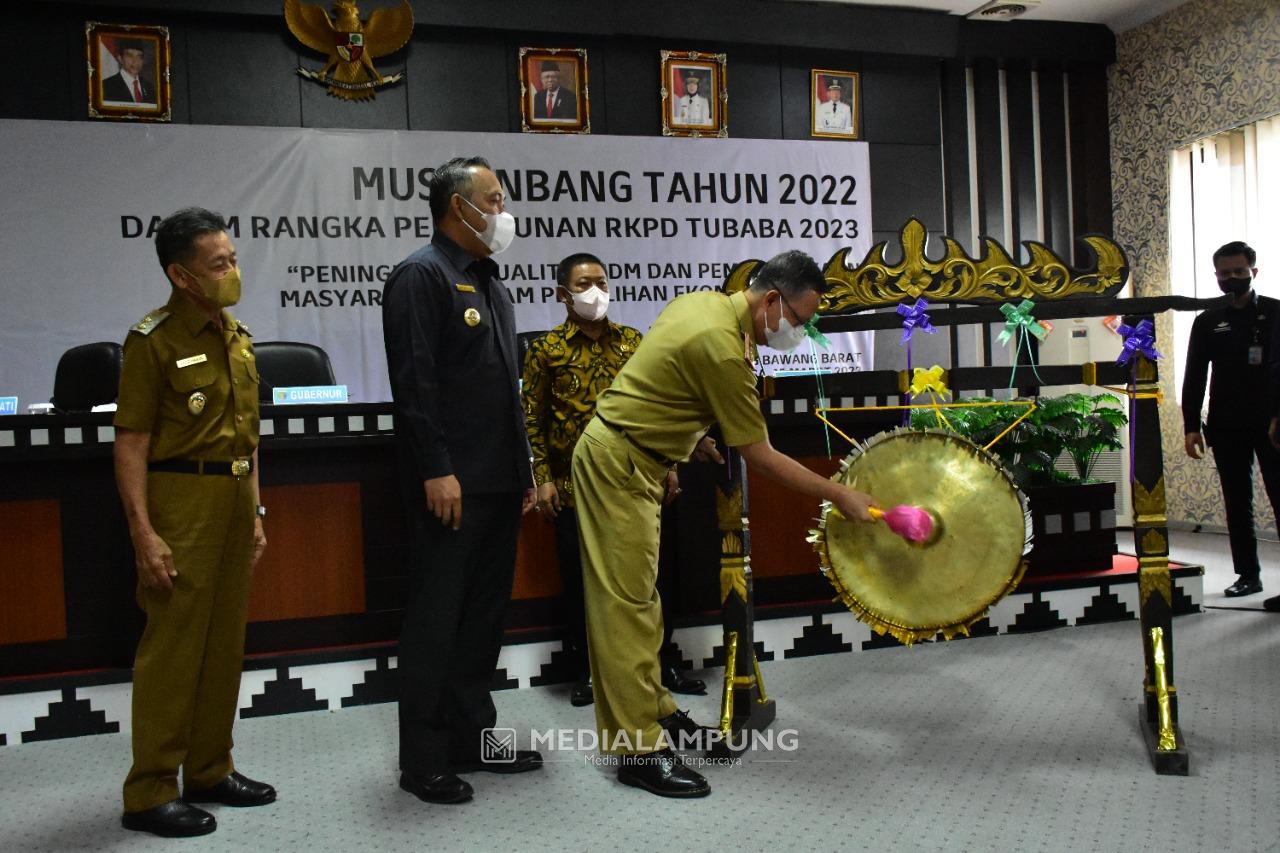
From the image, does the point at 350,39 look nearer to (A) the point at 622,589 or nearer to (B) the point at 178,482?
(B) the point at 178,482

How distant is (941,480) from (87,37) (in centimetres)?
447

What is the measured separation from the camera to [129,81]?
4.77 meters

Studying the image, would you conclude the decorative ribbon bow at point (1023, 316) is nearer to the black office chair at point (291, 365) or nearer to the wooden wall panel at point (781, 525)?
the wooden wall panel at point (781, 525)

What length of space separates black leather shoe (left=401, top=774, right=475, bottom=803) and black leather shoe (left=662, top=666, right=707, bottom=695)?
2.89 feet

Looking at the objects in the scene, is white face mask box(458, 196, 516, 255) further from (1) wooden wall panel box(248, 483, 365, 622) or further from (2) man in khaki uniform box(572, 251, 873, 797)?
(1) wooden wall panel box(248, 483, 365, 622)

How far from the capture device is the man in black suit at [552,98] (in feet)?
17.6

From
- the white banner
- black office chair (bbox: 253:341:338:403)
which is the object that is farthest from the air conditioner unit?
black office chair (bbox: 253:341:338:403)

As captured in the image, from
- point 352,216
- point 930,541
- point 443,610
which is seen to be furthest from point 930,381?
point 352,216

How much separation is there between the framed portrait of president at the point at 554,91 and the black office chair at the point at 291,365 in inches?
80.4

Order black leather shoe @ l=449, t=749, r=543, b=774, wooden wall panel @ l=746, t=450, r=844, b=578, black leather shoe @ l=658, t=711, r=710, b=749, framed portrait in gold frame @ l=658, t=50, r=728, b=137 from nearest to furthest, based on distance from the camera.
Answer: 1. black leather shoe @ l=449, t=749, r=543, b=774
2. black leather shoe @ l=658, t=711, r=710, b=749
3. wooden wall panel @ l=746, t=450, r=844, b=578
4. framed portrait in gold frame @ l=658, t=50, r=728, b=137

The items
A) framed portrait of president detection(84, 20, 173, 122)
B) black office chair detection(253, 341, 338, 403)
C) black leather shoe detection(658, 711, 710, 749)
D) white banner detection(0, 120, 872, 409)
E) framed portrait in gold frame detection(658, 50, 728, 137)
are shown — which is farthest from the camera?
framed portrait in gold frame detection(658, 50, 728, 137)

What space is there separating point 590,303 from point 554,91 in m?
3.03

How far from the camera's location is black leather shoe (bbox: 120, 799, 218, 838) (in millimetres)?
1980

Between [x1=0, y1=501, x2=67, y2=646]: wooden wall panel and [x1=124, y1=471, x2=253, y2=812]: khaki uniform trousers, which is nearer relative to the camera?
[x1=124, y1=471, x2=253, y2=812]: khaki uniform trousers
